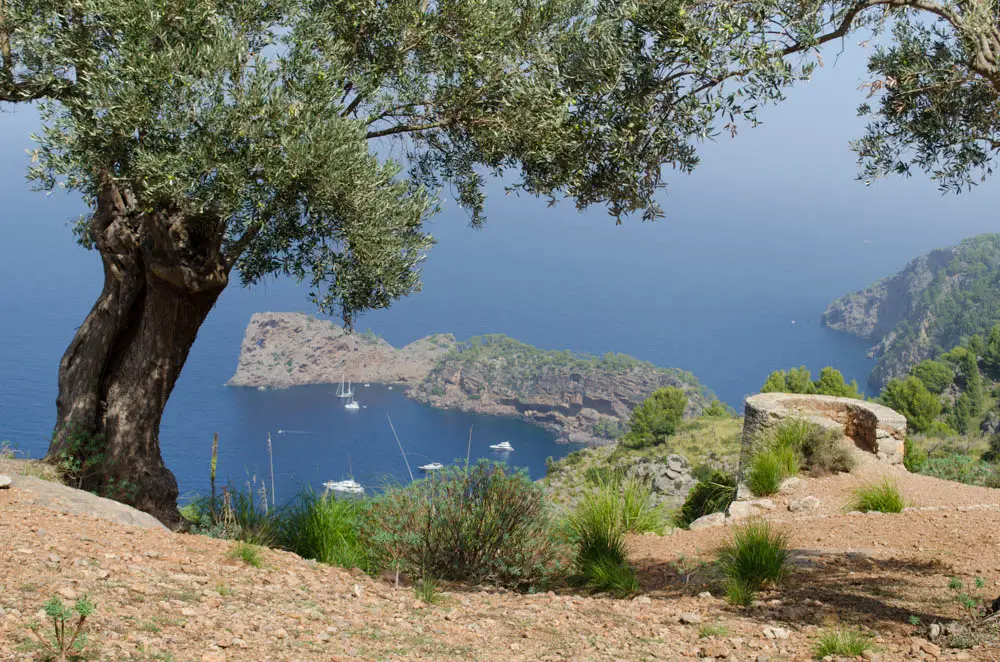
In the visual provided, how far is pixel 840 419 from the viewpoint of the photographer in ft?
45.4

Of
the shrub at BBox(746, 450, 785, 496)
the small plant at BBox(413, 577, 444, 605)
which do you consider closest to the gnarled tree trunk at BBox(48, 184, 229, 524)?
the small plant at BBox(413, 577, 444, 605)

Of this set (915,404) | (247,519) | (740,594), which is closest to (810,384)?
(915,404)

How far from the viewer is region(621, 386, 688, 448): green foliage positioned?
58.5 m

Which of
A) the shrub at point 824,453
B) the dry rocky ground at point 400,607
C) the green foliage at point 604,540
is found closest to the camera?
the dry rocky ground at point 400,607

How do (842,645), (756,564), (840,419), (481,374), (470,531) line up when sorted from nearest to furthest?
1. (842,645)
2. (756,564)
3. (470,531)
4. (840,419)
5. (481,374)

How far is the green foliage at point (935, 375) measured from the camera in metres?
70.8

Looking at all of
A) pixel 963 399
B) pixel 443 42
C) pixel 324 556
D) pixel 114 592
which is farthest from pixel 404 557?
pixel 963 399

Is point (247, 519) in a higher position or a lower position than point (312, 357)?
lower

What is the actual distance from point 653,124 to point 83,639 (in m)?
4.70

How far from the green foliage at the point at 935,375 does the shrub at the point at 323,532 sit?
74.5 meters

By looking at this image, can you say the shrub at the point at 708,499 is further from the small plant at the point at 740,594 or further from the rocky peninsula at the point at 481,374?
the rocky peninsula at the point at 481,374

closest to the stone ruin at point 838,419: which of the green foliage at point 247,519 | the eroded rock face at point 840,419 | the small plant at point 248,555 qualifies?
the eroded rock face at point 840,419

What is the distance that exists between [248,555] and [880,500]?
25.4 feet

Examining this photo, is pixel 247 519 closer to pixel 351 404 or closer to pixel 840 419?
pixel 840 419
